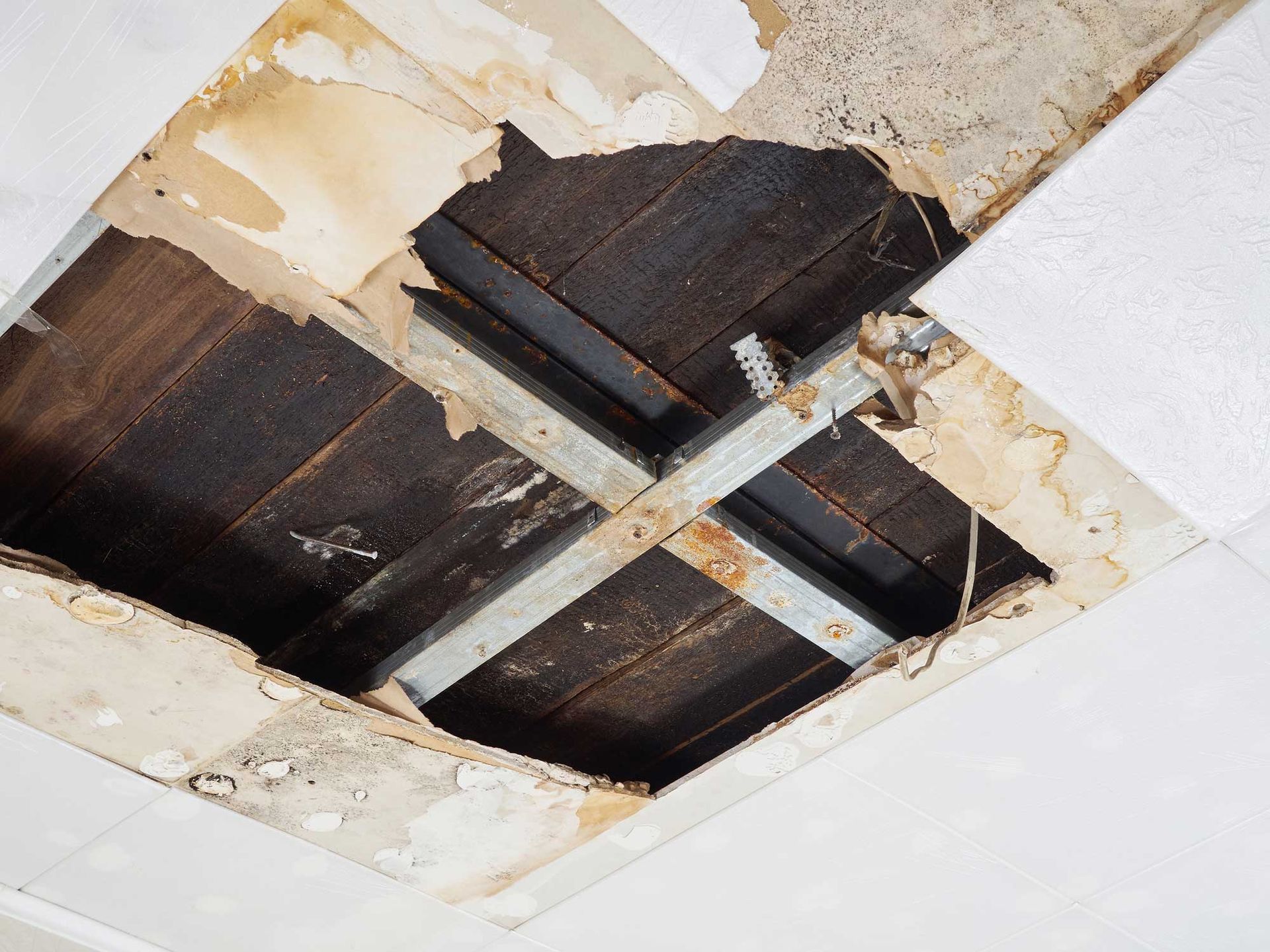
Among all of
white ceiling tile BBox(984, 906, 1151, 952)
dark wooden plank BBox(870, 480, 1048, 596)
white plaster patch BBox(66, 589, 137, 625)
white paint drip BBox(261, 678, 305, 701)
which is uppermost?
dark wooden plank BBox(870, 480, 1048, 596)

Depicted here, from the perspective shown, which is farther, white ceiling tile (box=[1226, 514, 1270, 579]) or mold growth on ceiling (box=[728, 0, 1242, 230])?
white ceiling tile (box=[1226, 514, 1270, 579])

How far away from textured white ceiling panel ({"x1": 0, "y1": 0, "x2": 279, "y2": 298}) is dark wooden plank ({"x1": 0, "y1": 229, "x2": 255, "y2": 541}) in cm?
16

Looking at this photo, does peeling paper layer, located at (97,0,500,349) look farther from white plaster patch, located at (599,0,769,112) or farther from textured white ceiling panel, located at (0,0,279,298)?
white plaster patch, located at (599,0,769,112)

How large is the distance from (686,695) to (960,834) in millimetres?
572

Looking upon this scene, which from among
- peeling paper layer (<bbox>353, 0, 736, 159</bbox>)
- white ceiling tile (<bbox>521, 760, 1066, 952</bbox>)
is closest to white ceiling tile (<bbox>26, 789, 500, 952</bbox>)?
white ceiling tile (<bbox>521, 760, 1066, 952</bbox>)

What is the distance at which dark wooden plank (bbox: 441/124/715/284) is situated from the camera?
1.07 metres

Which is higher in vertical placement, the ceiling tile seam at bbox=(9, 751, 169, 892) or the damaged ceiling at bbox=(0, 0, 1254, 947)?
the damaged ceiling at bbox=(0, 0, 1254, 947)

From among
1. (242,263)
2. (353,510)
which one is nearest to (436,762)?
(353,510)

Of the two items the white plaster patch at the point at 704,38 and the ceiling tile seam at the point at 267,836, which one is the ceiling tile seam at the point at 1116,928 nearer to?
the ceiling tile seam at the point at 267,836

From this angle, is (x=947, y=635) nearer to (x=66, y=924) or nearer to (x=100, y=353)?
(x=100, y=353)

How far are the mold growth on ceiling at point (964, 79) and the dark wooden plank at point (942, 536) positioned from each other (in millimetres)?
541

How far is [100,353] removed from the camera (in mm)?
1185

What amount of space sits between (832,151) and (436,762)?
1.18 meters

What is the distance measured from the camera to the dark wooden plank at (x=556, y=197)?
1.07 metres
